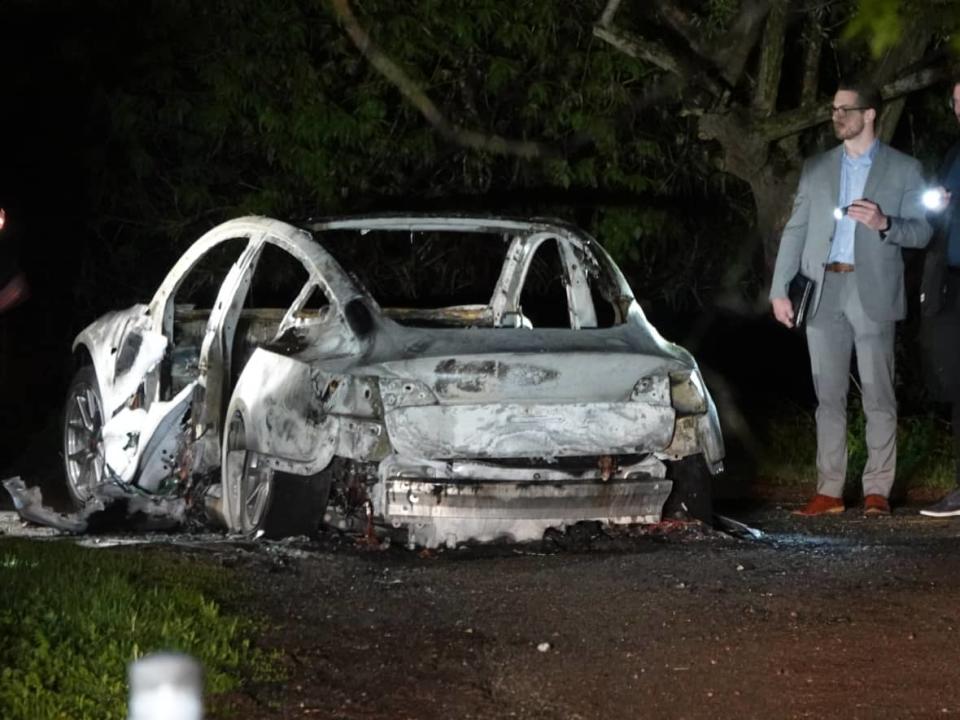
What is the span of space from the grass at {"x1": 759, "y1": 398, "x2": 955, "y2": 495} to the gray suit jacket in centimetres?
220

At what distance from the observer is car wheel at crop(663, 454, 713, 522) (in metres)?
8.49

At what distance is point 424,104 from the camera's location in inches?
555

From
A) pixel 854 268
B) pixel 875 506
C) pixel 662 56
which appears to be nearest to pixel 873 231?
pixel 854 268

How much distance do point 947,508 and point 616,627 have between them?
3635 mm

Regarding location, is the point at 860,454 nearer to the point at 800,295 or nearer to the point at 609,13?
the point at 800,295

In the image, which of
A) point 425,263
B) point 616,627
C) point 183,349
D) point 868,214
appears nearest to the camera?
point 616,627

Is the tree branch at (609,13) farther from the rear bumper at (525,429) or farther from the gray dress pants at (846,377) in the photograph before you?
the rear bumper at (525,429)

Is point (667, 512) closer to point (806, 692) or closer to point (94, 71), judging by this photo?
point (806, 692)

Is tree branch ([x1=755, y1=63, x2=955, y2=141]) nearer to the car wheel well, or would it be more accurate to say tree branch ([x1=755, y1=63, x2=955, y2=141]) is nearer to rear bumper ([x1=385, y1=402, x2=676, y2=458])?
rear bumper ([x1=385, y1=402, x2=676, y2=458])

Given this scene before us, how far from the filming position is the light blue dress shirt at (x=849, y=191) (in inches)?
365

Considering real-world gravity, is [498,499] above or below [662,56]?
below

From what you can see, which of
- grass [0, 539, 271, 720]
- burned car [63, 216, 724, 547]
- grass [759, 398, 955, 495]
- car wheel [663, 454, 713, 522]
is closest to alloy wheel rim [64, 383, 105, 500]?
burned car [63, 216, 724, 547]

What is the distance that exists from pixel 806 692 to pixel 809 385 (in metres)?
11.8

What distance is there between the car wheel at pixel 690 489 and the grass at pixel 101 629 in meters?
2.27
